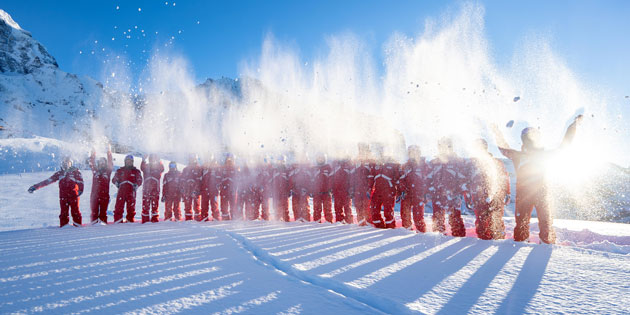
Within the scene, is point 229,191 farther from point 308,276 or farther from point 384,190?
point 308,276

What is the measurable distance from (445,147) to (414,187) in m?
1.16

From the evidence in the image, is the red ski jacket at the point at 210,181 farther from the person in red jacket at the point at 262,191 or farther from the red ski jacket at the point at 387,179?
→ the red ski jacket at the point at 387,179

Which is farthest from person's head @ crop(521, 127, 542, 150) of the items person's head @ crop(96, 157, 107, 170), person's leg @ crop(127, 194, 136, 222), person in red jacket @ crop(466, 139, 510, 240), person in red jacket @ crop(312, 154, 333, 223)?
person's head @ crop(96, 157, 107, 170)

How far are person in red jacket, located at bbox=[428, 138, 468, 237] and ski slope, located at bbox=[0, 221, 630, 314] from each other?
5.57 ft

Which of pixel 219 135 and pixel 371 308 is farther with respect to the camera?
pixel 219 135

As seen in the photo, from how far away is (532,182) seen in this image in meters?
5.60

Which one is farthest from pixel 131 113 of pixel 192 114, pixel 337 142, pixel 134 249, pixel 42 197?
pixel 134 249

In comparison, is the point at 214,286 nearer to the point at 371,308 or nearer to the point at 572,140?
the point at 371,308

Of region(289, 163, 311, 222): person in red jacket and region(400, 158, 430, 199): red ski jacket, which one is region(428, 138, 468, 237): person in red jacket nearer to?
region(400, 158, 430, 199): red ski jacket

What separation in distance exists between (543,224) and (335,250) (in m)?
3.77

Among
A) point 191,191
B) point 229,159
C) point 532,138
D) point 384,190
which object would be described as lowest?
point 384,190

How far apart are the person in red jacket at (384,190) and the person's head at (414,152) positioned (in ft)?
1.47

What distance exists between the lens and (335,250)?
446cm

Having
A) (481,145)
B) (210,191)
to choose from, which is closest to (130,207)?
(210,191)
